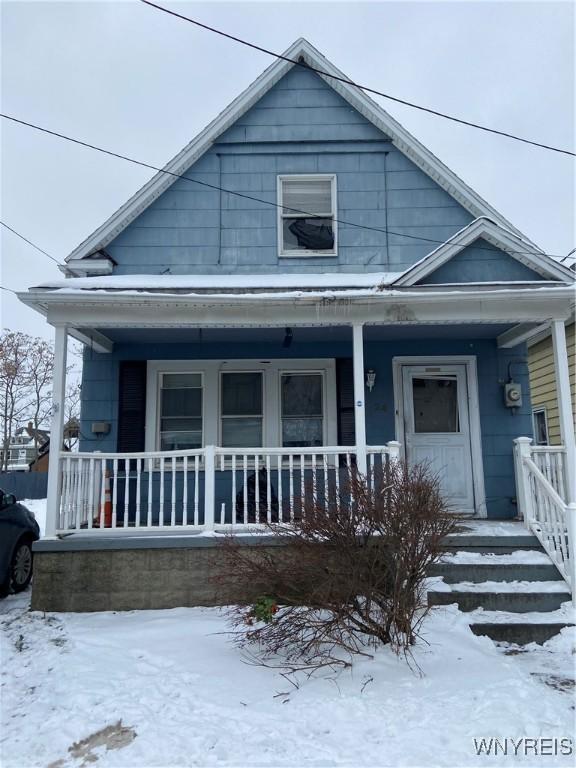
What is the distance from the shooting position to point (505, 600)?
5270mm

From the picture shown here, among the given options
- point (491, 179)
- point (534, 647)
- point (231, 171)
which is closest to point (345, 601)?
point (534, 647)

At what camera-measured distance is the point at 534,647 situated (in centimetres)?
480

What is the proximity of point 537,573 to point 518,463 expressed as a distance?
1532 millimetres

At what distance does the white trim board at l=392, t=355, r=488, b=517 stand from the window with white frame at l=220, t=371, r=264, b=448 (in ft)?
6.38

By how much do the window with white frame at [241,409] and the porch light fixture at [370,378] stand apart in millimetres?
1521

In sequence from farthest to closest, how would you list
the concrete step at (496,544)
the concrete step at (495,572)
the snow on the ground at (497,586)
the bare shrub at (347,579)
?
the concrete step at (496,544), the concrete step at (495,572), the snow on the ground at (497,586), the bare shrub at (347,579)

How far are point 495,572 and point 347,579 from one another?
216 centimetres

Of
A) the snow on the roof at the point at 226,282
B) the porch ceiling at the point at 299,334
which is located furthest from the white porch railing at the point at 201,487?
the snow on the roof at the point at 226,282

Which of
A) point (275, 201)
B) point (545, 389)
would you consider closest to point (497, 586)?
point (275, 201)

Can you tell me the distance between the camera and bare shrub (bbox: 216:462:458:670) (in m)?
4.20

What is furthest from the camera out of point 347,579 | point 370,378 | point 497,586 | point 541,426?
point 541,426

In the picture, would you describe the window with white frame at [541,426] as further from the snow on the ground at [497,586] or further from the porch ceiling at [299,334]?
the snow on the ground at [497,586]

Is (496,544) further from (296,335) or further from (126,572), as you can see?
(126,572)

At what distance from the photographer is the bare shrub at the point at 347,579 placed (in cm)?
420
